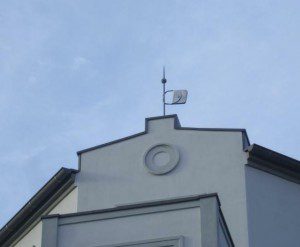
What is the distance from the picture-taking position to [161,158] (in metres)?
26.2

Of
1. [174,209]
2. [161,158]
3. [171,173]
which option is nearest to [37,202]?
[161,158]

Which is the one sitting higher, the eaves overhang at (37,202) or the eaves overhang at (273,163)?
the eaves overhang at (273,163)

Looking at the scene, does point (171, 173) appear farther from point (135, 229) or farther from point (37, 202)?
point (135, 229)

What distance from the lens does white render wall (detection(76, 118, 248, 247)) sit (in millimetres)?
25250

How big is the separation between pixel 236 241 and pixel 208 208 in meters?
4.28

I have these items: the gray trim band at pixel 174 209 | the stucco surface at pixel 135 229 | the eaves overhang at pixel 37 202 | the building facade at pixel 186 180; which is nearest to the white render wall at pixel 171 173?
the building facade at pixel 186 180

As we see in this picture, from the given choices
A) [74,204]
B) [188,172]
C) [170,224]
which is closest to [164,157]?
[188,172]

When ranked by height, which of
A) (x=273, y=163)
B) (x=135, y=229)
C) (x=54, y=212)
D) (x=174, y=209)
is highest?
(x=273, y=163)

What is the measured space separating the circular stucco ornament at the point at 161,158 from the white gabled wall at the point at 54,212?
1.94m

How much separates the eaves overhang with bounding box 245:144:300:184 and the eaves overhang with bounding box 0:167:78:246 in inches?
172

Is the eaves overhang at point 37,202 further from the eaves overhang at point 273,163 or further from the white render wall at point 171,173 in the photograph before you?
the eaves overhang at point 273,163

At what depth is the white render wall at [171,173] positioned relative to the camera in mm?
25250

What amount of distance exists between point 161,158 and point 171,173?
1.58ft

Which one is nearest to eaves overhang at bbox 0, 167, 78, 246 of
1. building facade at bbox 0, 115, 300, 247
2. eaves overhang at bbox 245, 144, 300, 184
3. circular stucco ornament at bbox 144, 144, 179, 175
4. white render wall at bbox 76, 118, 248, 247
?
building facade at bbox 0, 115, 300, 247
